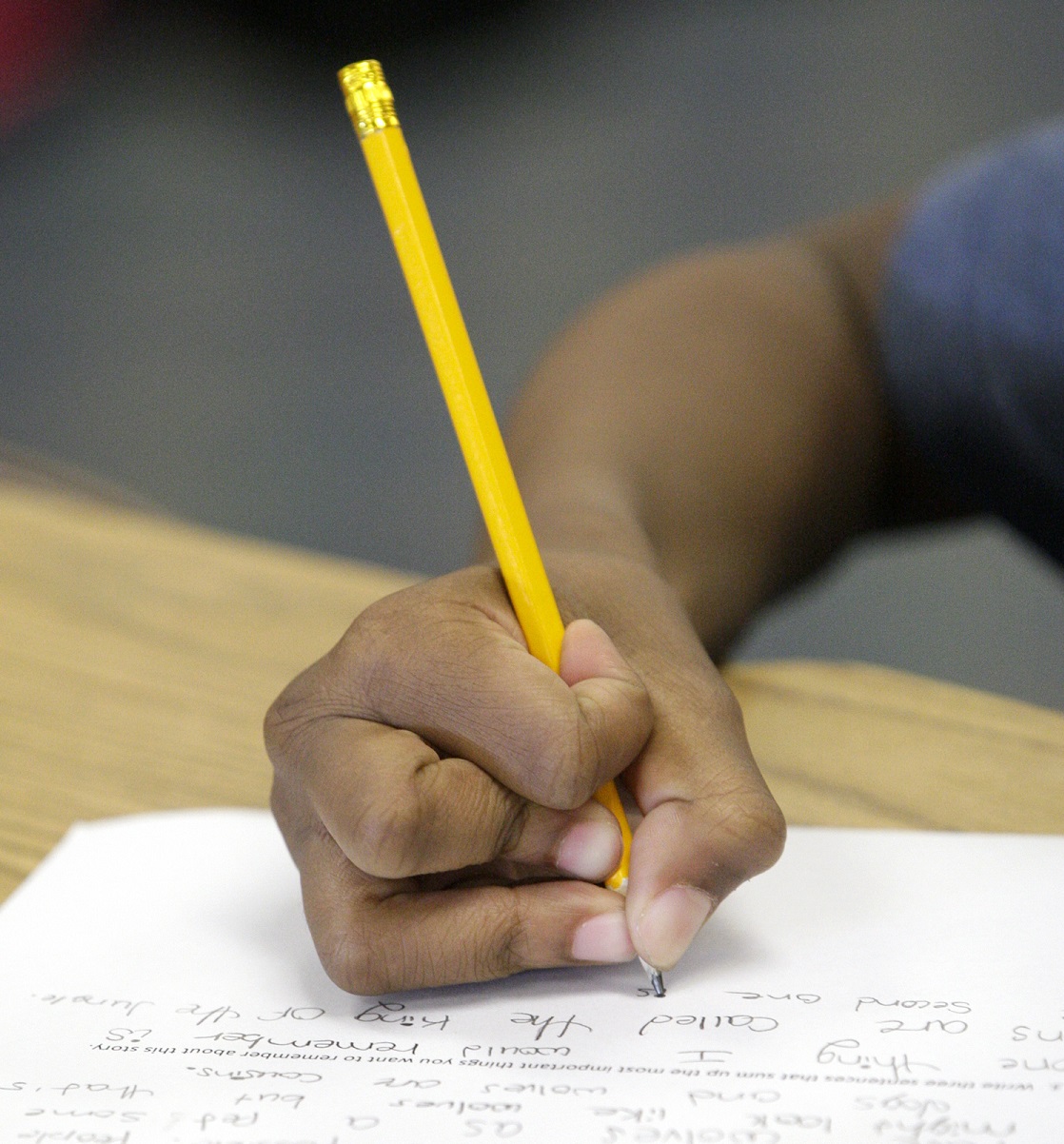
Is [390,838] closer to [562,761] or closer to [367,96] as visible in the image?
[562,761]

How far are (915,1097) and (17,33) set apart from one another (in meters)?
3.35

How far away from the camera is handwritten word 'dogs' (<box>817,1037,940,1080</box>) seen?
256 millimetres

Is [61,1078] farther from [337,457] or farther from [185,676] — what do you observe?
[337,457]

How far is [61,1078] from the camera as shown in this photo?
264 mm

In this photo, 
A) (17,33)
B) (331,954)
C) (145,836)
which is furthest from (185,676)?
(17,33)

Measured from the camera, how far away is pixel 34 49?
3.08 metres

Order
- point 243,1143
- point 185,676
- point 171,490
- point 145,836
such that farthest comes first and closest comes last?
point 171,490, point 185,676, point 145,836, point 243,1143

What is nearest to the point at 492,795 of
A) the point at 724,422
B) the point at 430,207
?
the point at 724,422

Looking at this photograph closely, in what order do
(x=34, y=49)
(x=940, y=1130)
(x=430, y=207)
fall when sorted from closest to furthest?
(x=940, y=1130)
(x=430, y=207)
(x=34, y=49)

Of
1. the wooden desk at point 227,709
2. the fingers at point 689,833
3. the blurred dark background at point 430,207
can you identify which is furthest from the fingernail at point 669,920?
the blurred dark background at point 430,207

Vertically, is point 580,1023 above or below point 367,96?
below

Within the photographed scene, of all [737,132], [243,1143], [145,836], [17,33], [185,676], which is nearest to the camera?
[243,1143]

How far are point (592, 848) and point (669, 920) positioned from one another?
0.9 inches

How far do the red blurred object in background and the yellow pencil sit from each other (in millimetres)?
3019
